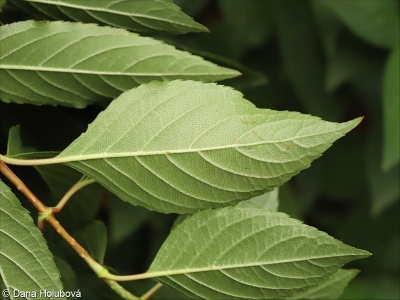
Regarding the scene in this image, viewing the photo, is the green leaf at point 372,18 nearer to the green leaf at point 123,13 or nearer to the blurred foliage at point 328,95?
the blurred foliage at point 328,95

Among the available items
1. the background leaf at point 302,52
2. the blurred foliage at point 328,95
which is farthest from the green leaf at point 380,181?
the background leaf at point 302,52

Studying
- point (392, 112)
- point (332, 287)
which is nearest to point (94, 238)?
point (332, 287)

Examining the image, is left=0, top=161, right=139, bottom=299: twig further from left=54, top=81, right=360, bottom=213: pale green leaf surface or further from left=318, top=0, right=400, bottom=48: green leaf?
left=318, top=0, right=400, bottom=48: green leaf

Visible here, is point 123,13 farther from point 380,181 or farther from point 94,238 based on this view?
point 380,181

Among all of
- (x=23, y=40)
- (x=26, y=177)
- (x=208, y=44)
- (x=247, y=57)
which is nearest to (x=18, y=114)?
(x=26, y=177)

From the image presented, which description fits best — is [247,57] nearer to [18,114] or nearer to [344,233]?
[344,233]

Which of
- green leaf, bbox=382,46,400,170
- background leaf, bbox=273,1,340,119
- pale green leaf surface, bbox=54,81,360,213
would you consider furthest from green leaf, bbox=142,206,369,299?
background leaf, bbox=273,1,340,119
